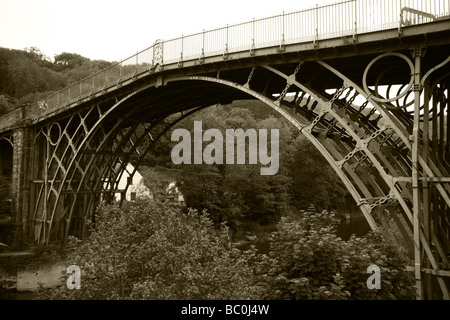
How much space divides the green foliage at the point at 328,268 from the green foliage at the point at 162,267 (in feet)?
2.98

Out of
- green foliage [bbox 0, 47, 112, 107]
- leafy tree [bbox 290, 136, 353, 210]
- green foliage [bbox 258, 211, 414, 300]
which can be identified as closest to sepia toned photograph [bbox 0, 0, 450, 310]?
green foliage [bbox 258, 211, 414, 300]

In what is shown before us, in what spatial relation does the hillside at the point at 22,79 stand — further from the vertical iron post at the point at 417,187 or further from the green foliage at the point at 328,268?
the vertical iron post at the point at 417,187

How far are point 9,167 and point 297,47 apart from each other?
3061cm

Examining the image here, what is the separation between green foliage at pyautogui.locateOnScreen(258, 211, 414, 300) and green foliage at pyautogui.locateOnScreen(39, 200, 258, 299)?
35.8 inches

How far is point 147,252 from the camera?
10.7 m

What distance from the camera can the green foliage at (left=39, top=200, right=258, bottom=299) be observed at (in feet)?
30.4

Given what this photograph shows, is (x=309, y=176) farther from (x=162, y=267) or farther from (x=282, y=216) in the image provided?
(x=162, y=267)

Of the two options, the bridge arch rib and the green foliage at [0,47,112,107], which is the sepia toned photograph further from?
the green foliage at [0,47,112,107]

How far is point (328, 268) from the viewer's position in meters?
8.39

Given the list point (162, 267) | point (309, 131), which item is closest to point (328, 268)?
Result: point (162, 267)

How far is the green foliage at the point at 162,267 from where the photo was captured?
927cm

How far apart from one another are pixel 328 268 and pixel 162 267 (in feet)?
13.3

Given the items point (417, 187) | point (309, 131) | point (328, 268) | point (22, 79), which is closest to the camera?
point (328, 268)
